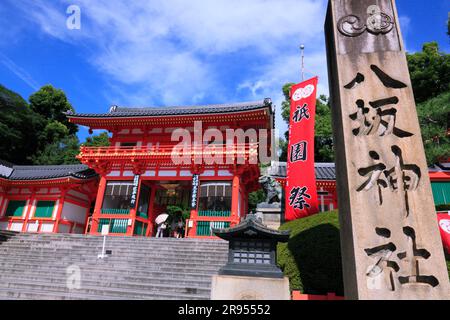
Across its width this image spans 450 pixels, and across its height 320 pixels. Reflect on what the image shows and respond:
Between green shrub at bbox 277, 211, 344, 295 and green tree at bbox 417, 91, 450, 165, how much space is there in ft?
17.8

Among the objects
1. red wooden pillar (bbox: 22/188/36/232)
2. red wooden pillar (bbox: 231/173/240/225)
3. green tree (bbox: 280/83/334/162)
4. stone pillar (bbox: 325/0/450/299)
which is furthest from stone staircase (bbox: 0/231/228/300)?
green tree (bbox: 280/83/334/162)

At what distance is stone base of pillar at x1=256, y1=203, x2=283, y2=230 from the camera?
12173mm

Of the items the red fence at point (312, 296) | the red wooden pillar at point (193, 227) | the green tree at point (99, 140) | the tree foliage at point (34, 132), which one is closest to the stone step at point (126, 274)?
the red fence at point (312, 296)

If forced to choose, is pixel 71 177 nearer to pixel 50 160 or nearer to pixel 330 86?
pixel 50 160

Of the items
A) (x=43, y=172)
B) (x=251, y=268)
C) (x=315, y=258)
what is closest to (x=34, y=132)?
(x=43, y=172)

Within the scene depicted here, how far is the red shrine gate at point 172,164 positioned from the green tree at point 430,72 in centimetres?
1145

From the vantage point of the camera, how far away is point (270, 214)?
→ 40.4ft

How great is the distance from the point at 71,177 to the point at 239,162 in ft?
32.4

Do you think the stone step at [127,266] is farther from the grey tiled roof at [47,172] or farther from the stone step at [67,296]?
the grey tiled roof at [47,172]

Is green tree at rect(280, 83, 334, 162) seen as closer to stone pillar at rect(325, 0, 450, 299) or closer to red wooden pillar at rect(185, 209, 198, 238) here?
red wooden pillar at rect(185, 209, 198, 238)

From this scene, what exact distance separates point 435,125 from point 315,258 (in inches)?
323

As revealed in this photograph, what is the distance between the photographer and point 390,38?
4859mm

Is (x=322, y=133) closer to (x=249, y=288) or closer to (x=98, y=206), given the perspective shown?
(x=98, y=206)
